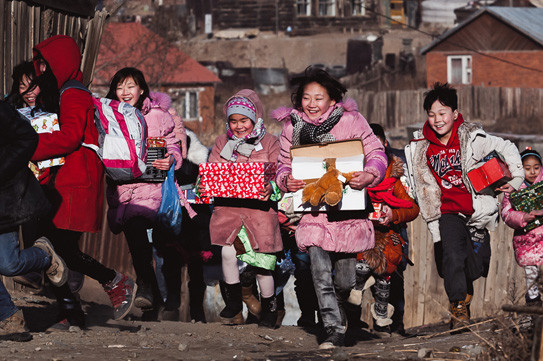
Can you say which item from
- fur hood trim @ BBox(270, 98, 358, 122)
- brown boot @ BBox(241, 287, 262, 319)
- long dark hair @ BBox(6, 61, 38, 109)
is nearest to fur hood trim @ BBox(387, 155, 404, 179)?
fur hood trim @ BBox(270, 98, 358, 122)

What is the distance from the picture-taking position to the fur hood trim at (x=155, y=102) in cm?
889

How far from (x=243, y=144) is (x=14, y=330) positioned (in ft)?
8.70

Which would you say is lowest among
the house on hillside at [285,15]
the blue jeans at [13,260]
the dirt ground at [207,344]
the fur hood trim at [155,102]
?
the dirt ground at [207,344]

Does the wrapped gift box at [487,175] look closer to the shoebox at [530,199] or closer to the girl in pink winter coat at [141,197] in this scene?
the shoebox at [530,199]

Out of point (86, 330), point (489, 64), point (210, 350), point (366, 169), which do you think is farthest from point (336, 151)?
point (489, 64)

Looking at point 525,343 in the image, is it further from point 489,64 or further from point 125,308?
point 489,64

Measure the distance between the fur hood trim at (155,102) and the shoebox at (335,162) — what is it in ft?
6.56

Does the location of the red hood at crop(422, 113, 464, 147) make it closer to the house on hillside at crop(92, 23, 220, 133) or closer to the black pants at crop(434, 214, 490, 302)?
the black pants at crop(434, 214, 490, 302)

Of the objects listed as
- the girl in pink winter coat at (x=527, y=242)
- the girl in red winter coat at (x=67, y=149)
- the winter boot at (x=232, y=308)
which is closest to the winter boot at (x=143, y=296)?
the winter boot at (x=232, y=308)

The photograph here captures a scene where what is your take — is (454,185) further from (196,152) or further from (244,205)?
(196,152)

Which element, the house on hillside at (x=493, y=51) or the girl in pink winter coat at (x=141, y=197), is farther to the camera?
the house on hillside at (x=493, y=51)

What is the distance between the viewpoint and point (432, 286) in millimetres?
14070

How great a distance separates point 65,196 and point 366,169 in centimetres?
225

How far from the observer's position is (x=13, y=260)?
6.91 m
